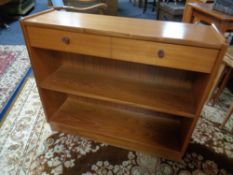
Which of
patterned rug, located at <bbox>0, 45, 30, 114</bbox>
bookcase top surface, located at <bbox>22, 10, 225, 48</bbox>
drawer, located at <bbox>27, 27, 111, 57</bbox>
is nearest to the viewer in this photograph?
bookcase top surface, located at <bbox>22, 10, 225, 48</bbox>

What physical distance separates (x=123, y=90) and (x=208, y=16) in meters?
1.22

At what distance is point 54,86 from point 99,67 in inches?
14.2

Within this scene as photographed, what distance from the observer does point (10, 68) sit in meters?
2.16

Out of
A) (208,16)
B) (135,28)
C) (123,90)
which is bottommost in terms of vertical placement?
(123,90)

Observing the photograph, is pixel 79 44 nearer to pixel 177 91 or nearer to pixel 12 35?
pixel 177 91

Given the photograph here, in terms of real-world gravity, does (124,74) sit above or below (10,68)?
above

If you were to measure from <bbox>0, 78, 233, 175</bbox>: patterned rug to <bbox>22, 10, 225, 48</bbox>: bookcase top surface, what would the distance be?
882 millimetres

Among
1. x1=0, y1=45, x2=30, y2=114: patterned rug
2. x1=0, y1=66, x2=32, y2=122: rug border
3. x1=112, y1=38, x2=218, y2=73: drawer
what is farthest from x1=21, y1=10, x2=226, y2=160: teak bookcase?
Answer: x1=0, y1=45, x2=30, y2=114: patterned rug

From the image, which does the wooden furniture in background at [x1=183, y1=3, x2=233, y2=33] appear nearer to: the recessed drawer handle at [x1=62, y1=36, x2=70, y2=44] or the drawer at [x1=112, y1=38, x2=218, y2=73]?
the drawer at [x1=112, y1=38, x2=218, y2=73]

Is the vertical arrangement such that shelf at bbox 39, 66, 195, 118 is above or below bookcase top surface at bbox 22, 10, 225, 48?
below

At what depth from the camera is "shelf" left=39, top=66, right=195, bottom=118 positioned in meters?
1.07

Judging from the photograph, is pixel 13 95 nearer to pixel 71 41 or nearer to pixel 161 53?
pixel 71 41

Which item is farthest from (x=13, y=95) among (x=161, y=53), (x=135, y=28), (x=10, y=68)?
(x=161, y=53)

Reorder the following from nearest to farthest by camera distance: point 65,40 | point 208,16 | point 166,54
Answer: point 166,54
point 65,40
point 208,16
